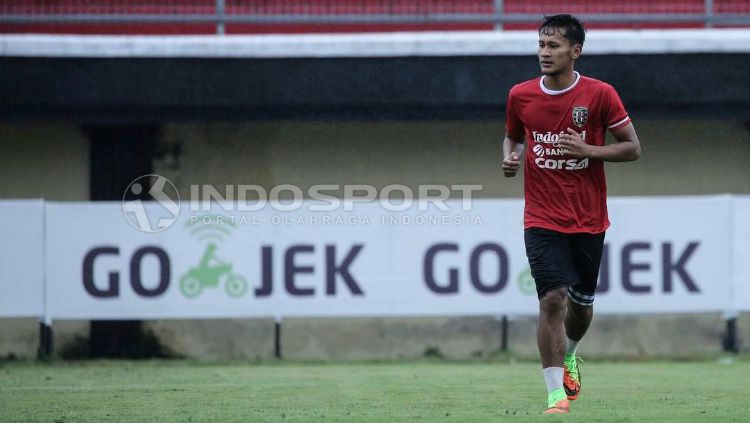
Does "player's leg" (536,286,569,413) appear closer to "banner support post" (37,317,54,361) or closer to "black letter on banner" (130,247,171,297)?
"black letter on banner" (130,247,171,297)

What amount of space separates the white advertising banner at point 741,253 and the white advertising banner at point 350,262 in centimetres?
8

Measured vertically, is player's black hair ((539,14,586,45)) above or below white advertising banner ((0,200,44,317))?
above

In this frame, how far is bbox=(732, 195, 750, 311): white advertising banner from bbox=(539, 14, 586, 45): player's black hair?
6.53 m

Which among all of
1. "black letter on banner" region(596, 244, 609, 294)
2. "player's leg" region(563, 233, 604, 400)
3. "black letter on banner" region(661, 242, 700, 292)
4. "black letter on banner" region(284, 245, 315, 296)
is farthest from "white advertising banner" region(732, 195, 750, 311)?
"player's leg" region(563, 233, 604, 400)

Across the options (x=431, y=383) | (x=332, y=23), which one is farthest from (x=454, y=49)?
(x=431, y=383)

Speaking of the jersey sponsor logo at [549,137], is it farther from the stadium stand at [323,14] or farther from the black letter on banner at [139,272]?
the stadium stand at [323,14]

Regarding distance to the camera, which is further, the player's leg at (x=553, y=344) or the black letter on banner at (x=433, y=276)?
the black letter on banner at (x=433, y=276)

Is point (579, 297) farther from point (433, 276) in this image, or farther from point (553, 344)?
point (433, 276)

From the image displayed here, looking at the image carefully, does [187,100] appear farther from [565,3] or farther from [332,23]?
[565,3]

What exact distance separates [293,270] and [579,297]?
19.2 ft

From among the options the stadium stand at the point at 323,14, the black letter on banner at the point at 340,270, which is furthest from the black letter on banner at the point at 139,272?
the stadium stand at the point at 323,14

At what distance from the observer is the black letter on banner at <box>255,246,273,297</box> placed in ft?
42.8

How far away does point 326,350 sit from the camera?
14.2 metres

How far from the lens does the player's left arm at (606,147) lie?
689 centimetres
